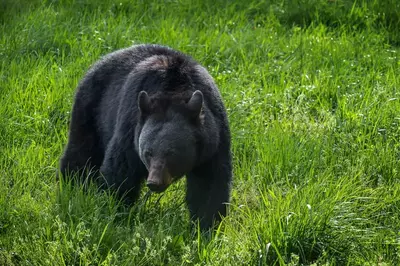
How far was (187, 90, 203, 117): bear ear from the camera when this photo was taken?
5625 millimetres

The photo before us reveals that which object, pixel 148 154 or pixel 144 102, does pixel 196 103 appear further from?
pixel 148 154

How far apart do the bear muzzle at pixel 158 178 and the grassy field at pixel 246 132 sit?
0.35 m

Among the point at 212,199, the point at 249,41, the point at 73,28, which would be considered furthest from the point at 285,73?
the point at 212,199

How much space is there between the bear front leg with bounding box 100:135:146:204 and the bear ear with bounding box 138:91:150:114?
33cm

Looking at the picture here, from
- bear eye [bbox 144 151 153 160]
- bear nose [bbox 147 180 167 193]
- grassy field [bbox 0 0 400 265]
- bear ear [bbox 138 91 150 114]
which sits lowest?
grassy field [bbox 0 0 400 265]

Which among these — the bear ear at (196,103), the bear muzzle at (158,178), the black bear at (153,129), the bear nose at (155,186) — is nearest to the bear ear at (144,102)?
the black bear at (153,129)

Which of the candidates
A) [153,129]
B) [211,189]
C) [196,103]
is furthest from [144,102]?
[211,189]

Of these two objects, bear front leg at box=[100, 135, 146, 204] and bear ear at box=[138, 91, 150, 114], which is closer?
bear ear at box=[138, 91, 150, 114]

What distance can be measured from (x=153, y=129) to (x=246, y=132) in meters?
1.84

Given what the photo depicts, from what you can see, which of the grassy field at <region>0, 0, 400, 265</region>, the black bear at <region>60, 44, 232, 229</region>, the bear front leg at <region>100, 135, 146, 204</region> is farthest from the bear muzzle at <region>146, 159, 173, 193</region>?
the bear front leg at <region>100, 135, 146, 204</region>

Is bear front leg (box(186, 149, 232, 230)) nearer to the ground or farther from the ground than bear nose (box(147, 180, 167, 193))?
nearer to the ground

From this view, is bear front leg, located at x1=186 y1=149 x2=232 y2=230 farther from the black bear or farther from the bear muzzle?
the bear muzzle

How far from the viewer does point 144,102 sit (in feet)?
18.7

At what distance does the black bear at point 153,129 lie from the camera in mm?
5641
